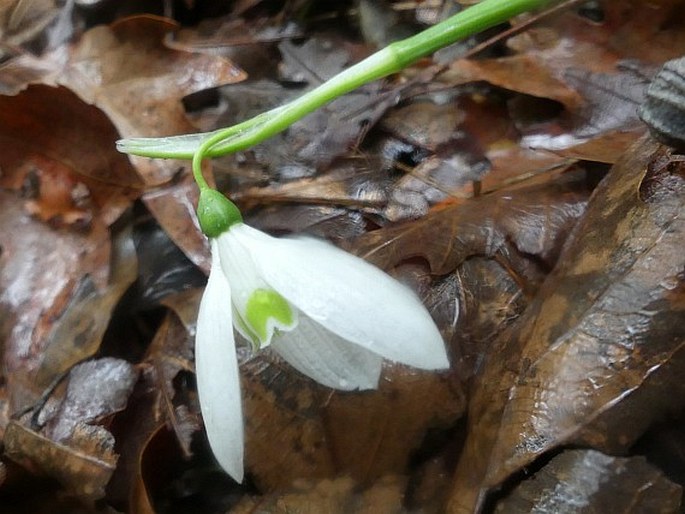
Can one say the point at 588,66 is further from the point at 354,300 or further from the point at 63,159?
the point at 63,159

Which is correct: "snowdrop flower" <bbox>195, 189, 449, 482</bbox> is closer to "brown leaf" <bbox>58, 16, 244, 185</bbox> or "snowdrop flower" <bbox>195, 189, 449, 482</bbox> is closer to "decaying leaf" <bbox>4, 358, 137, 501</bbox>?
"decaying leaf" <bbox>4, 358, 137, 501</bbox>

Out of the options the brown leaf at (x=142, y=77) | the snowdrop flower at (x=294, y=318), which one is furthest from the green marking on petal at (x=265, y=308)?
the brown leaf at (x=142, y=77)

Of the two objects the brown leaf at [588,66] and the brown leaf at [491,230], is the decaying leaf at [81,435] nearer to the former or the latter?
the brown leaf at [491,230]

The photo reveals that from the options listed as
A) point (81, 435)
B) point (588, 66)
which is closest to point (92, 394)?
point (81, 435)

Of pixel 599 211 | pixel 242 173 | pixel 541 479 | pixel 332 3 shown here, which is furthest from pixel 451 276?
pixel 332 3

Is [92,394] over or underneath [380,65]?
underneath

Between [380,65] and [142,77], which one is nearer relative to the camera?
[380,65]
